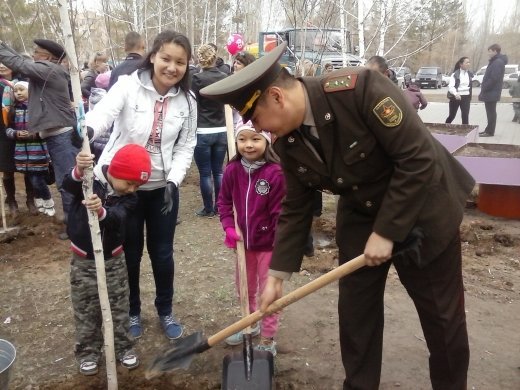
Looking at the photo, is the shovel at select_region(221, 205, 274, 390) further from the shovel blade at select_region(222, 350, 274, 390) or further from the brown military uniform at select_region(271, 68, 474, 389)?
the brown military uniform at select_region(271, 68, 474, 389)

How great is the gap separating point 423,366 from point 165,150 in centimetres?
204

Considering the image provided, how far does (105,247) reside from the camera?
2564 mm

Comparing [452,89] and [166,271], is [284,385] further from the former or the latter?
[452,89]

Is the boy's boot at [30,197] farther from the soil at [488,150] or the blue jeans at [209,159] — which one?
the soil at [488,150]

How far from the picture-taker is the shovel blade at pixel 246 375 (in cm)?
243

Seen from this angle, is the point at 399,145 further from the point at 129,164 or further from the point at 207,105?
the point at 207,105

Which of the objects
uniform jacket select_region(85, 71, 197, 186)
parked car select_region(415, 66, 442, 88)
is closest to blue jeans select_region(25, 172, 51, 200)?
uniform jacket select_region(85, 71, 197, 186)

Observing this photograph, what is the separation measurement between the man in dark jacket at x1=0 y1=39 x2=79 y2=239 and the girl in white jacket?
5.47 ft

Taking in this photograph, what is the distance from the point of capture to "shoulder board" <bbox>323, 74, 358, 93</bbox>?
1830mm

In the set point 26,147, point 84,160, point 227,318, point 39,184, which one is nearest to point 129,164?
point 84,160

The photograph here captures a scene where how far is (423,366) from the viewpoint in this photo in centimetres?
294

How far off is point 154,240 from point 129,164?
73cm

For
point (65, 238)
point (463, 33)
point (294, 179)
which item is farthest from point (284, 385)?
point (463, 33)

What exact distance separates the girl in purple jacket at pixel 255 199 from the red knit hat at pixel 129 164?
0.63 metres
